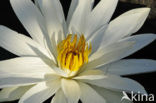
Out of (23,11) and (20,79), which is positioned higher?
(23,11)

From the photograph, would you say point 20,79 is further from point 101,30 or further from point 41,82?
point 101,30

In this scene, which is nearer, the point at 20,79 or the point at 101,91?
the point at 20,79

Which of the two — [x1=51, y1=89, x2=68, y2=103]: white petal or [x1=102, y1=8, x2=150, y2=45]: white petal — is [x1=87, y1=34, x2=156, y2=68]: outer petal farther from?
[x1=51, y1=89, x2=68, y2=103]: white petal

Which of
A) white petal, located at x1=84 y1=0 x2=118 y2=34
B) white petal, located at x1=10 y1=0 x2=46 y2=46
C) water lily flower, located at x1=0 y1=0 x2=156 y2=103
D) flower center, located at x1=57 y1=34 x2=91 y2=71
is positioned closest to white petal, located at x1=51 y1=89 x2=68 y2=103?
water lily flower, located at x1=0 y1=0 x2=156 y2=103

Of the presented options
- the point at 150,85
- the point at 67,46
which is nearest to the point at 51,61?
the point at 67,46

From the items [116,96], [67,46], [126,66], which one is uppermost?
[67,46]

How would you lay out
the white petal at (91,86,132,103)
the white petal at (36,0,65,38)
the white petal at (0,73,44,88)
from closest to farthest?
the white petal at (0,73,44,88) < the white petal at (91,86,132,103) < the white petal at (36,0,65,38)

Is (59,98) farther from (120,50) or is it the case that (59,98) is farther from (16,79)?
(120,50)
